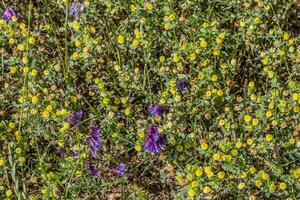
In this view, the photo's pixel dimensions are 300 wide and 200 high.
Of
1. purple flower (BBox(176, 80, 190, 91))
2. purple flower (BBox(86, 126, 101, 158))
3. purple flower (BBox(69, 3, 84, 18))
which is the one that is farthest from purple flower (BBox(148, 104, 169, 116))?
purple flower (BBox(69, 3, 84, 18))

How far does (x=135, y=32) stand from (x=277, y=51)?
688 mm

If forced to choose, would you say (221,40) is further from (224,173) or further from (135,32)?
(224,173)

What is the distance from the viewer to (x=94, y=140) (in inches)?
115

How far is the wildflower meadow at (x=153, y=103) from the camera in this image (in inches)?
112

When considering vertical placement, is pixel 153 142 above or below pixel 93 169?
above

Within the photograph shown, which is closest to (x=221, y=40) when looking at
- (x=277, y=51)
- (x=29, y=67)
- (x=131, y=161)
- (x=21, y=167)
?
(x=277, y=51)

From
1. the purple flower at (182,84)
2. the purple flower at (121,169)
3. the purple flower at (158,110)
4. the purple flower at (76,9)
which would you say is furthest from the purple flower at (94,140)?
the purple flower at (76,9)

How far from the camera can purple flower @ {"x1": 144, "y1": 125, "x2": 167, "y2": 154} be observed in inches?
113

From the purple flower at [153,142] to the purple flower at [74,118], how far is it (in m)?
0.35

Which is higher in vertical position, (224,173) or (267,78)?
(267,78)

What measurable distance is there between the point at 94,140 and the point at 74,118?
143mm

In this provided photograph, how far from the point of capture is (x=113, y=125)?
9.66 ft

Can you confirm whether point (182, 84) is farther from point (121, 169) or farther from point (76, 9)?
point (76, 9)

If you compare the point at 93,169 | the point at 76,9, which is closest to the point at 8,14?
the point at 76,9
